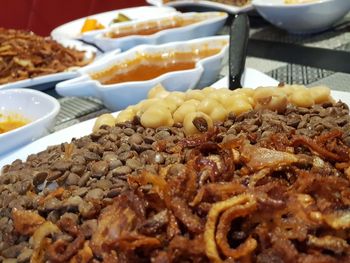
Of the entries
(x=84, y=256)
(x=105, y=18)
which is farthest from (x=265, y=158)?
(x=105, y=18)

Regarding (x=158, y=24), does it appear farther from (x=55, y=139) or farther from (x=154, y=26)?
(x=55, y=139)

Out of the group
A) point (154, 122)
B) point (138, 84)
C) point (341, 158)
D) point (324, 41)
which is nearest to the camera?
point (341, 158)

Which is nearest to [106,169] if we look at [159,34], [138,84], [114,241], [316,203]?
[114,241]

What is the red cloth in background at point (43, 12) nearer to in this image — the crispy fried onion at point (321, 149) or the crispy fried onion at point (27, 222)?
the crispy fried onion at point (27, 222)

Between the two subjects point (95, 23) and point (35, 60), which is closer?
point (35, 60)

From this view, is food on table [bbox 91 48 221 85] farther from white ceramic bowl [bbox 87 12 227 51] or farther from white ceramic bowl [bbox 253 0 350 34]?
white ceramic bowl [bbox 253 0 350 34]

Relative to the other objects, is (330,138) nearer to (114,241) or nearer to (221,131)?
(221,131)
